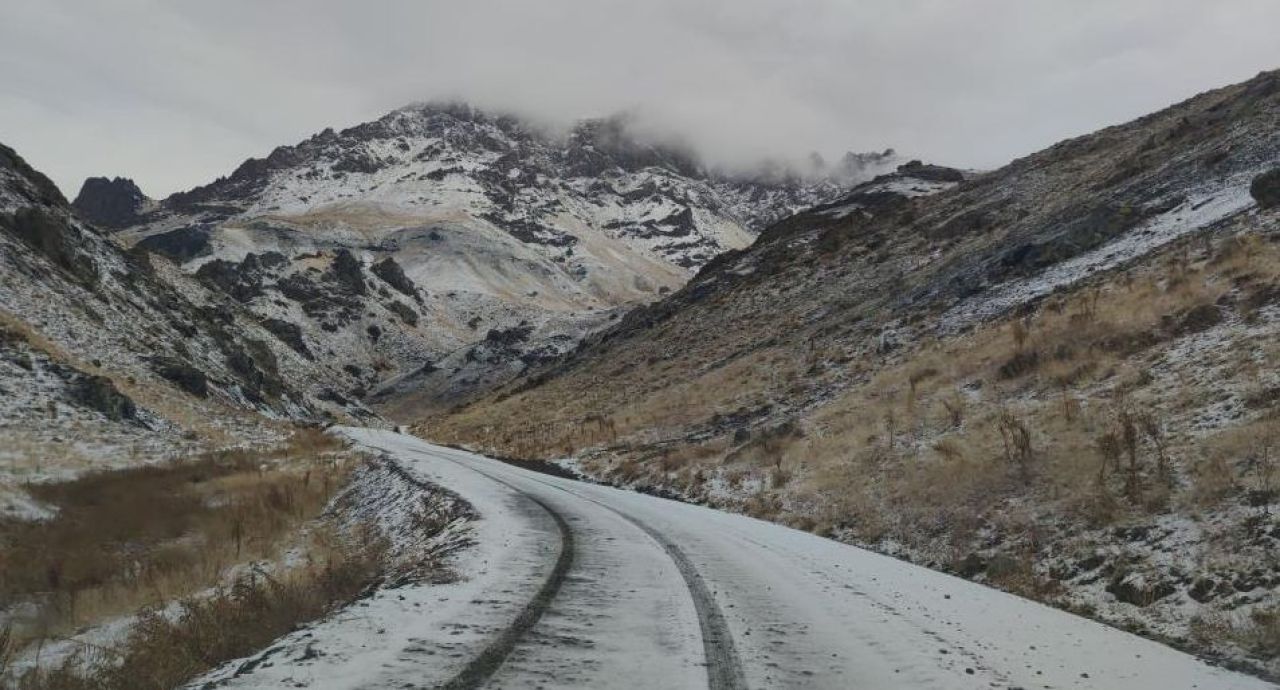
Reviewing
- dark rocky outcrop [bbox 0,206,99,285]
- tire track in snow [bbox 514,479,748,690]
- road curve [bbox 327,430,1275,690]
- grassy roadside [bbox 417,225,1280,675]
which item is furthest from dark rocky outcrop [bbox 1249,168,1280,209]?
dark rocky outcrop [bbox 0,206,99,285]

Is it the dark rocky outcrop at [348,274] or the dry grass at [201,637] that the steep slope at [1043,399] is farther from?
the dark rocky outcrop at [348,274]

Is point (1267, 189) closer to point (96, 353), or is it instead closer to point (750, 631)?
point (750, 631)

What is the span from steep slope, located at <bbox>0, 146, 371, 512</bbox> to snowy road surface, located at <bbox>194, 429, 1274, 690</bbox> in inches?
482

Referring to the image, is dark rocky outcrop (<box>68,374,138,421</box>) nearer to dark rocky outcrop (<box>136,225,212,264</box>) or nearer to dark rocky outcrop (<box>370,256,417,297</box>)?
dark rocky outcrop (<box>370,256,417,297</box>)

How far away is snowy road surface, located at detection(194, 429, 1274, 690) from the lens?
16.9 ft

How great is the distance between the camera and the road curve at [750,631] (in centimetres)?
528

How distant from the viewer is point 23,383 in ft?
73.5

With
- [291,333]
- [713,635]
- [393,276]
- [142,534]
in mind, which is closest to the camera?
[713,635]

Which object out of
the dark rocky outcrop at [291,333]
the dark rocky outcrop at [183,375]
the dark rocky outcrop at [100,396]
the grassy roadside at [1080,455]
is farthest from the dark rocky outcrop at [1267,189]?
the dark rocky outcrop at [291,333]

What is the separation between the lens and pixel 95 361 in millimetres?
28438

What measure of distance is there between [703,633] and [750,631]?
18.0 inches

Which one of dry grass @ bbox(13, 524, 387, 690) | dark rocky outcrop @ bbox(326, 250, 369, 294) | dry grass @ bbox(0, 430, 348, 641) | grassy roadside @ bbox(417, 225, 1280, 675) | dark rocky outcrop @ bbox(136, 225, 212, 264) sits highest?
dark rocky outcrop @ bbox(136, 225, 212, 264)

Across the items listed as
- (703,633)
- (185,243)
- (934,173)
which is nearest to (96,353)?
(703,633)

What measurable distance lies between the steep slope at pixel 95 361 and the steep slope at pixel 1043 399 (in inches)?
544
